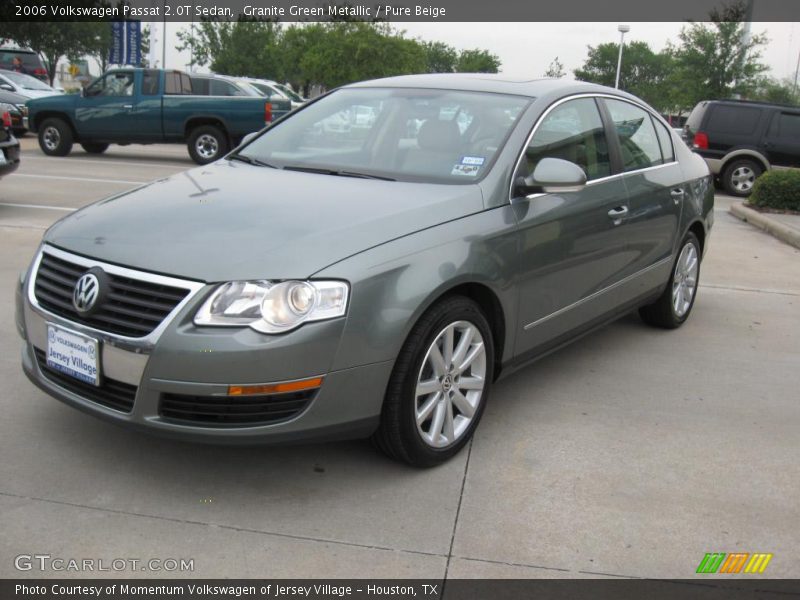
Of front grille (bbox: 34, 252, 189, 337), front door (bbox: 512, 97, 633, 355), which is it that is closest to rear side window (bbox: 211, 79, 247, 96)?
front door (bbox: 512, 97, 633, 355)

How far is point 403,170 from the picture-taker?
156 inches

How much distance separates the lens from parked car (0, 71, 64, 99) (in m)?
19.3

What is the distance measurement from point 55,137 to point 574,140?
44.7 feet

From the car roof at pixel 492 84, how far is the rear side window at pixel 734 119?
1114 centimetres

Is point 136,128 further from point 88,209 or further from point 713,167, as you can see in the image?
point 88,209

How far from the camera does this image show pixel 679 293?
5719mm

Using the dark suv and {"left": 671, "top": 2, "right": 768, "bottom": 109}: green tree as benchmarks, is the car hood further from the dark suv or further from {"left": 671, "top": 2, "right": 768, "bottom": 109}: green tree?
{"left": 671, "top": 2, "right": 768, "bottom": 109}: green tree

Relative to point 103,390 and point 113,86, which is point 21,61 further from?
point 103,390

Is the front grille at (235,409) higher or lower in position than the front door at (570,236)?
lower

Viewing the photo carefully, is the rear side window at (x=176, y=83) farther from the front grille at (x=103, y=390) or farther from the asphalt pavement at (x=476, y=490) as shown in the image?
the front grille at (x=103, y=390)

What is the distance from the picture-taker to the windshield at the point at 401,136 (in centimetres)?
395

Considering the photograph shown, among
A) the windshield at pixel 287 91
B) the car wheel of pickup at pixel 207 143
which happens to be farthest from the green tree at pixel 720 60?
the car wheel of pickup at pixel 207 143

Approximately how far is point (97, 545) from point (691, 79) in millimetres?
29255

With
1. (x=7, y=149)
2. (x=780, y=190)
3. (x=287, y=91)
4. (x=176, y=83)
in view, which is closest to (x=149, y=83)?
(x=176, y=83)
